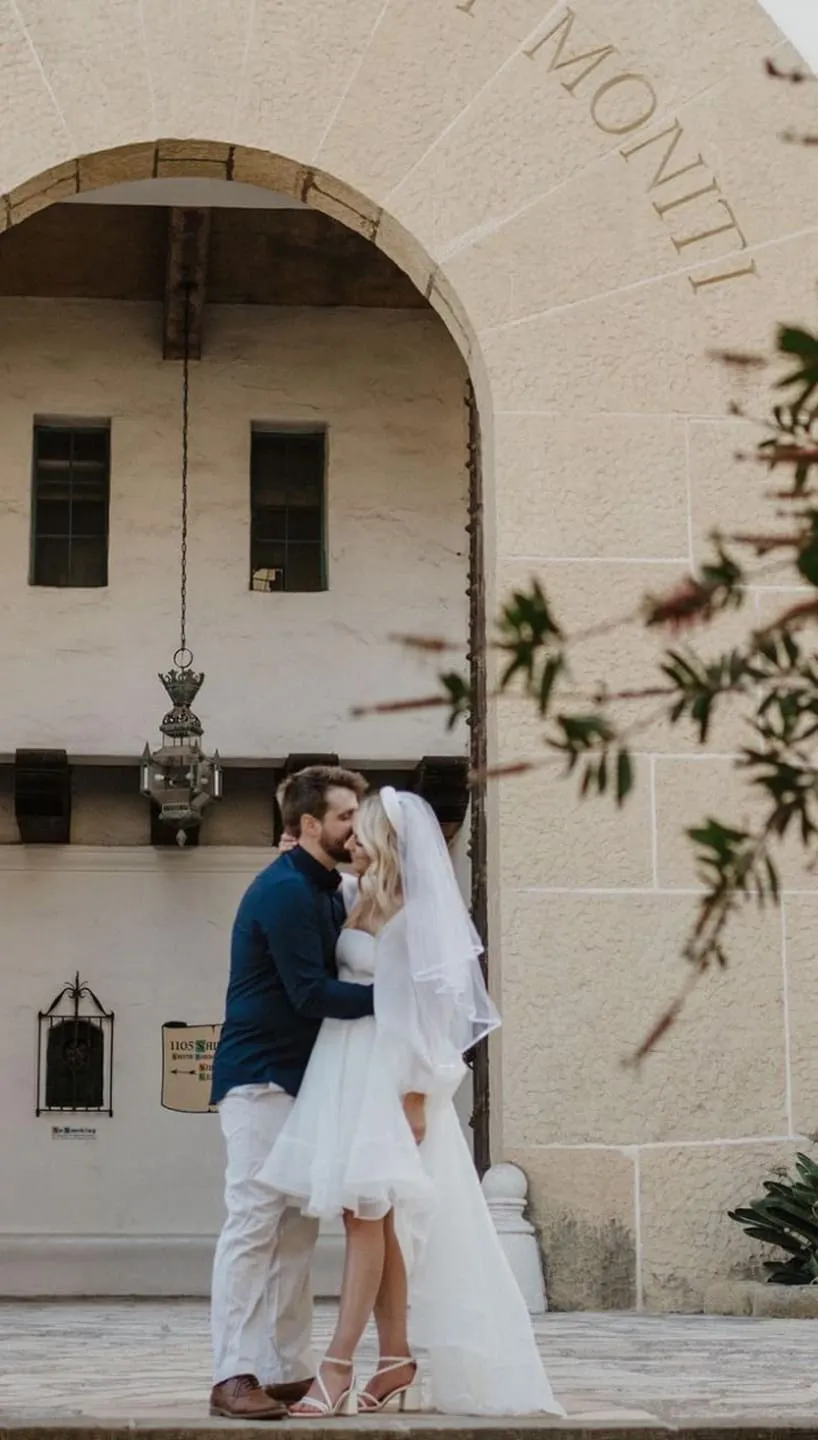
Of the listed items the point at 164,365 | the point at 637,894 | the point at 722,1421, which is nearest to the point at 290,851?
the point at 722,1421

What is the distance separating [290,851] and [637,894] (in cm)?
344

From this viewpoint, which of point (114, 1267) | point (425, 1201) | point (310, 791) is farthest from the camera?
point (114, 1267)

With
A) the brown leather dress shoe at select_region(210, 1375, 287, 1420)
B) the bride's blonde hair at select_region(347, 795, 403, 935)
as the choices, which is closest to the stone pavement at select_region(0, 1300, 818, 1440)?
the brown leather dress shoe at select_region(210, 1375, 287, 1420)

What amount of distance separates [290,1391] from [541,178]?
19.0ft

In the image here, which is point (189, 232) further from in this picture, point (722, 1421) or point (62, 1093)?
point (722, 1421)

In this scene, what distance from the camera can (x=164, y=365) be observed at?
14883mm

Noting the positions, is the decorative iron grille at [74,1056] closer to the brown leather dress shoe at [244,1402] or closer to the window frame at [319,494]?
the window frame at [319,494]

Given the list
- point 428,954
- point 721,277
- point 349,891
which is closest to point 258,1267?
point 428,954

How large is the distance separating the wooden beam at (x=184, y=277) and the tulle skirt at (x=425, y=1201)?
8943 mm

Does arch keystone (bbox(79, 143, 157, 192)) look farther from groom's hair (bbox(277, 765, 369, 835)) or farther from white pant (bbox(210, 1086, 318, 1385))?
white pant (bbox(210, 1086, 318, 1385))

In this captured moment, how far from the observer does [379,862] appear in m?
5.43

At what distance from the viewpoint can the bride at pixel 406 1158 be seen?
5.12 m

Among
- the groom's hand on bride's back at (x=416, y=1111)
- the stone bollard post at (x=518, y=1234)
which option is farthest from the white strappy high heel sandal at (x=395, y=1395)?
the stone bollard post at (x=518, y=1234)

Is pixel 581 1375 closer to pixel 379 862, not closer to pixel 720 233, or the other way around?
pixel 379 862
